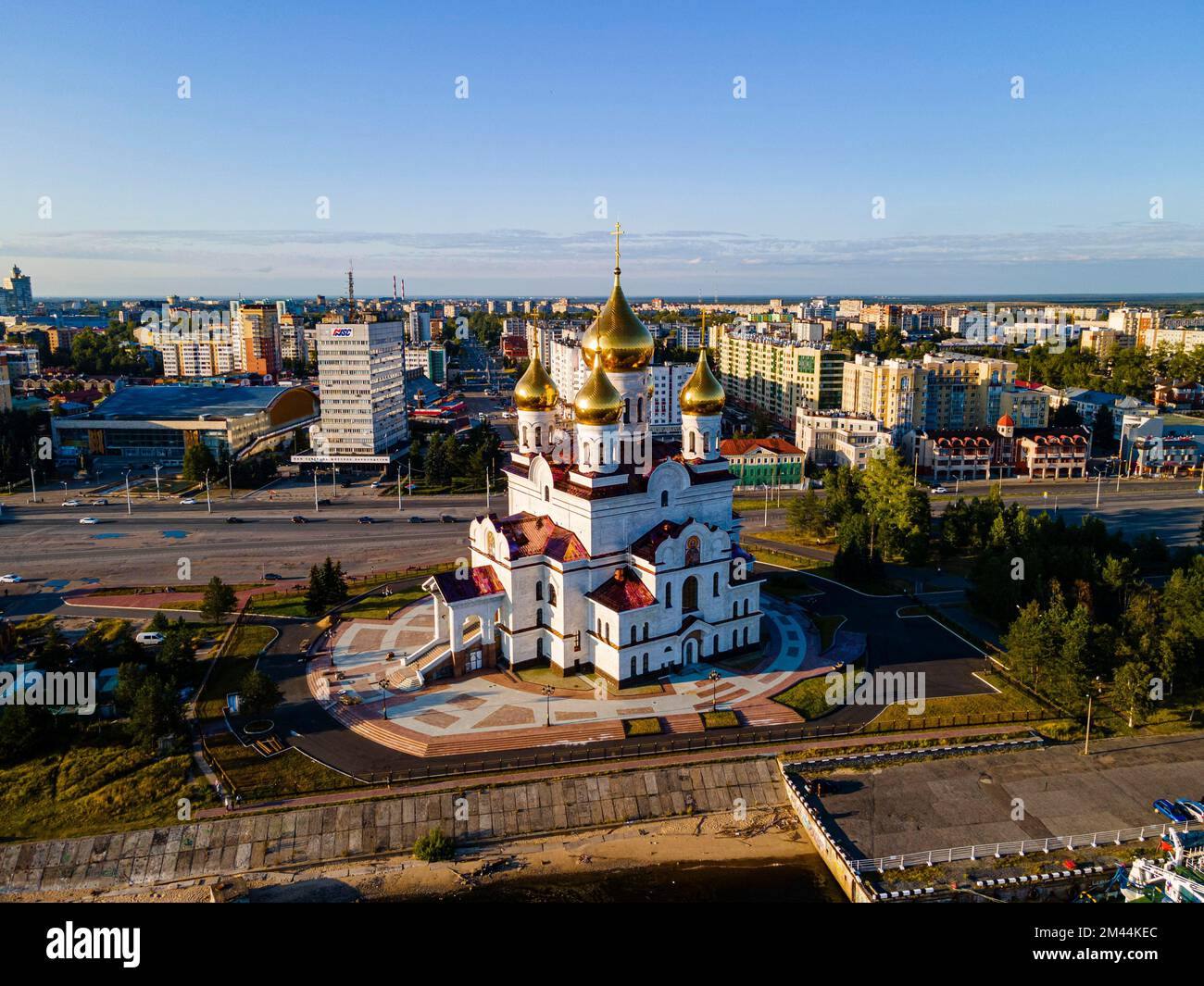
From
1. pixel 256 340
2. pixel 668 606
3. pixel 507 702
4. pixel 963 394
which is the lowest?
pixel 507 702

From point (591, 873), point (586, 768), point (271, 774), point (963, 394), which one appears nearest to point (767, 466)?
point (963, 394)

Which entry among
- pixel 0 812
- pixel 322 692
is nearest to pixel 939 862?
pixel 322 692

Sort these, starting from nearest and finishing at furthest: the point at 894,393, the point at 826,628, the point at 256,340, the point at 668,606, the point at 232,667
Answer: the point at 668,606, the point at 232,667, the point at 826,628, the point at 894,393, the point at 256,340

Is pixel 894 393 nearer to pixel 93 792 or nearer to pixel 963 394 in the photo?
pixel 963 394

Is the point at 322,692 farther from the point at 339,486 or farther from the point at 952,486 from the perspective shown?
the point at 952,486

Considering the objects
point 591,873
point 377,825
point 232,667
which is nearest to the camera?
point 591,873

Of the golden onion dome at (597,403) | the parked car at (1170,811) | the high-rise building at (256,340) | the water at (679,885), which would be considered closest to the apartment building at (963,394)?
the golden onion dome at (597,403)

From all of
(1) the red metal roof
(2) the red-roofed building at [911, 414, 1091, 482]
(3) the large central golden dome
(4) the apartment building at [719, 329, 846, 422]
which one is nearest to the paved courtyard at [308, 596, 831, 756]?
(1) the red metal roof
